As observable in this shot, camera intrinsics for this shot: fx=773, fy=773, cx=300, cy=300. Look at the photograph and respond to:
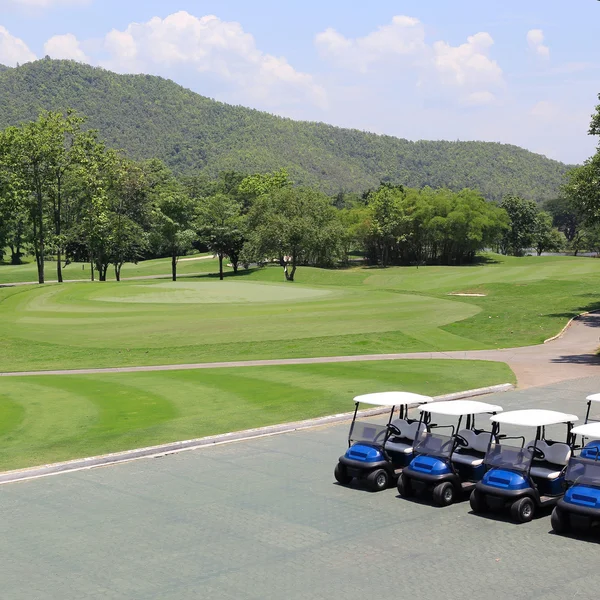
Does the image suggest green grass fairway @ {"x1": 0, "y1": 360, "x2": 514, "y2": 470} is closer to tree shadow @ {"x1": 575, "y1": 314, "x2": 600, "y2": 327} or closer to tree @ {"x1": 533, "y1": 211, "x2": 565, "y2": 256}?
Result: tree shadow @ {"x1": 575, "y1": 314, "x2": 600, "y2": 327}

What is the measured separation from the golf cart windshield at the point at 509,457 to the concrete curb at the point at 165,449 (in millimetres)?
7240

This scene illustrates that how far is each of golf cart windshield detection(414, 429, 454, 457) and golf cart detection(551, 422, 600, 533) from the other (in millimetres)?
2210

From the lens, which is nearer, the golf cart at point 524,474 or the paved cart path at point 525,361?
the golf cart at point 524,474

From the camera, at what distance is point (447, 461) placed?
47.8 ft

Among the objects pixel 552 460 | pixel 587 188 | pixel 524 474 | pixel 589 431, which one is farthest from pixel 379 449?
pixel 587 188

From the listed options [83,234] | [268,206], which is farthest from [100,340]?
[268,206]

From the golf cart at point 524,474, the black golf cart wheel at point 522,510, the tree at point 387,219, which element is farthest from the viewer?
the tree at point 387,219

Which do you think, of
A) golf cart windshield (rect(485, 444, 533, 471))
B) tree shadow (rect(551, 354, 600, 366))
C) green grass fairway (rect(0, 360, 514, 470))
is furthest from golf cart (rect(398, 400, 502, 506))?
tree shadow (rect(551, 354, 600, 366))

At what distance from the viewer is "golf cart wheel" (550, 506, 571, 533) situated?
12.7 metres

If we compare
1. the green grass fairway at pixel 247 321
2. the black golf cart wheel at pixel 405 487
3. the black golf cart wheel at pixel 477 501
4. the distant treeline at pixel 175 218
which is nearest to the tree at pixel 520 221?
the distant treeline at pixel 175 218

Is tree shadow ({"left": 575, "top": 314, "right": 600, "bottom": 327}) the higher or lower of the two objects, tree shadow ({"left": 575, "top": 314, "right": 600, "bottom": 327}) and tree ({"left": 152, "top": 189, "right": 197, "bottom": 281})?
the lower

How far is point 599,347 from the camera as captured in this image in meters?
36.0

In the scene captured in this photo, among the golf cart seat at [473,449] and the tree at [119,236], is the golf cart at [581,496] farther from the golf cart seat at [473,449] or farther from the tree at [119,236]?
the tree at [119,236]

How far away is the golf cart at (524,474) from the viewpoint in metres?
13.4
